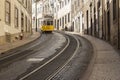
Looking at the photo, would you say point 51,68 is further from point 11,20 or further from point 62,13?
point 62,13

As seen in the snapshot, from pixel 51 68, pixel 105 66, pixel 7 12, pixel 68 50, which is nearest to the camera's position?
pixel 105 66

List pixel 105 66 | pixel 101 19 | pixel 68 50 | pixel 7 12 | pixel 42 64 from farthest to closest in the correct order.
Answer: pixel 101 19 → pixel 7 12 → pixel 68 50 → pixel 42 64 → pixel 105 66

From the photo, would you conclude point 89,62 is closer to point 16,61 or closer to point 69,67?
point 69,67

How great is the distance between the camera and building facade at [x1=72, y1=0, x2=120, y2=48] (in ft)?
101

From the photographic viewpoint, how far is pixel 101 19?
39344 millimetres

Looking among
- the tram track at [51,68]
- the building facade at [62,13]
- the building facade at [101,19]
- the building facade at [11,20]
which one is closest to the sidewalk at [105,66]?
the tram track at [51,68]

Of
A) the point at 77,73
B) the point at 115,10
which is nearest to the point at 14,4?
the point at 115,10

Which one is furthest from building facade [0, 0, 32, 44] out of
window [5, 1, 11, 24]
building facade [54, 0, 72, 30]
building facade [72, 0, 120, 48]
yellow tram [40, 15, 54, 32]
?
building facade [54, 0, 72, 30]

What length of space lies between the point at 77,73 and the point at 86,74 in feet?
2.82

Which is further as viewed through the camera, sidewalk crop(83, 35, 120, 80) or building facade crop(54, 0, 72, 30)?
building facade crop(54, 0, 72, 30)

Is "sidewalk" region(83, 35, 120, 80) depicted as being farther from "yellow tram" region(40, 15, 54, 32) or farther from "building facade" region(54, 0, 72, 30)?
"building facade" region(54, 0, 72, 30)

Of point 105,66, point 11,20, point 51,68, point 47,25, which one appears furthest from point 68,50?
point 47,25

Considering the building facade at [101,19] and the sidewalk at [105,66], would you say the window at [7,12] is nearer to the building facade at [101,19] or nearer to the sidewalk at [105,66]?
the building facade at [101,19]

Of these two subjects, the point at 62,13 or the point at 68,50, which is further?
the point at 62,13
